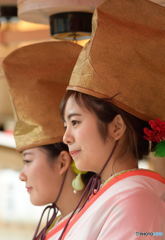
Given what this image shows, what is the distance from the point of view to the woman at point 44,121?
164 cm

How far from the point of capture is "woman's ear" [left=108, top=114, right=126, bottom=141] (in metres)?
1.31

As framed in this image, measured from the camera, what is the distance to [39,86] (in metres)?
1.69

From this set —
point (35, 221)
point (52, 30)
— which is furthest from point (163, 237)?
point (35, 221)

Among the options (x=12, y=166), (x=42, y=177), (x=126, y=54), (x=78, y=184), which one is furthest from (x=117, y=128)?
(x=12, y=166)

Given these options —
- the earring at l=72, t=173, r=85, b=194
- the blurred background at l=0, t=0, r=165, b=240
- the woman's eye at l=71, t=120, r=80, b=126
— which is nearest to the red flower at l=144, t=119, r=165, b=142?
the woman's eye at l=71, t=120, r=80, b=126

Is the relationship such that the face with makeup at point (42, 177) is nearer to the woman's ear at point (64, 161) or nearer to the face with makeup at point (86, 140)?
the woman's ear at point (64, 161)

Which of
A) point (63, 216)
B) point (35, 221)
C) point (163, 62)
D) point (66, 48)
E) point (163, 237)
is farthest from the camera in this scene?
point (35, 221)

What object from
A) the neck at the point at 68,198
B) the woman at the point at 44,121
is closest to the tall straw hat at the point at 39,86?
the woman at the point at 44,121

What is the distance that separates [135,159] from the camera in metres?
A: 1.34

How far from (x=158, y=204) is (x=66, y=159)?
57 centimetres

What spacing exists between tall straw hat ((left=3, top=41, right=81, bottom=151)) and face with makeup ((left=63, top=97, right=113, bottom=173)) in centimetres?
33

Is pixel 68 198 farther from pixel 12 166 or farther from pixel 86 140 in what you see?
pixel 12 166

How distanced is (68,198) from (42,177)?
10cm

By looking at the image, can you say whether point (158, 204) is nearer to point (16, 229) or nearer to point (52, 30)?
point (52, 30)
